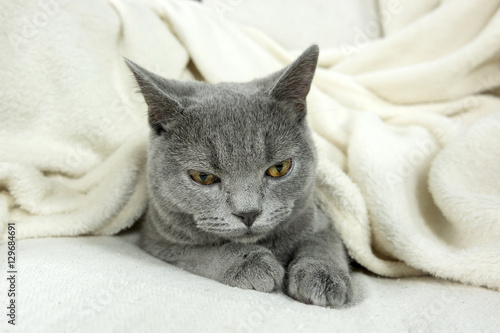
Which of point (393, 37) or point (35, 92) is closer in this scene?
point (35, 92)

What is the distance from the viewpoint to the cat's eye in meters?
0.87

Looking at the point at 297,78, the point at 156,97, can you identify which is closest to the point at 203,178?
the point at 156,97

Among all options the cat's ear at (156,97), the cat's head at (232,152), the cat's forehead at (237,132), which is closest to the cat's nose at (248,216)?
the cat's head at (232,152)

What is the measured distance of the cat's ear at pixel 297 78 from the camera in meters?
0.88

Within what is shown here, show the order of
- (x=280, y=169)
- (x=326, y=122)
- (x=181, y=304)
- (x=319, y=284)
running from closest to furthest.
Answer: (x=181, y=304), (x=319, y=284), (x=280, y=169), (x=326, y=122)

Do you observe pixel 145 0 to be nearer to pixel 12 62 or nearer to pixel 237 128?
pixel 12 62

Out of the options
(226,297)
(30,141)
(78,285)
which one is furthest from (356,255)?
(30,141)

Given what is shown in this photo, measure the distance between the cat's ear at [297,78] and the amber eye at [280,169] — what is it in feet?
0.57

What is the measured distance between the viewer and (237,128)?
0.86 metres

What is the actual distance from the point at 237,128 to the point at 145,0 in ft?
3.39

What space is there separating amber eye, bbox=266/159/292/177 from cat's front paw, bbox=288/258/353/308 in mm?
224

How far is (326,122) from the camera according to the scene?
1352 millimetres

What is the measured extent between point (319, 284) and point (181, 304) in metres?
0.30

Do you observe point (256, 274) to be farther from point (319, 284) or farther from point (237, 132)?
point (237, 132)
